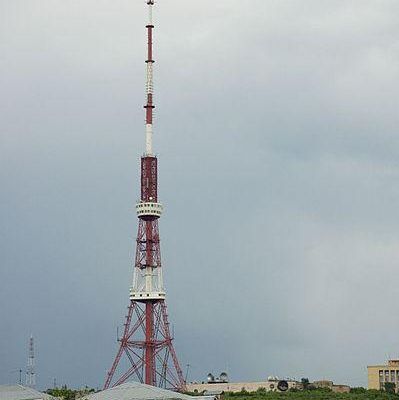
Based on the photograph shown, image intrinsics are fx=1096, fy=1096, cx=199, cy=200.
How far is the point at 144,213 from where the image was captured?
15800cm

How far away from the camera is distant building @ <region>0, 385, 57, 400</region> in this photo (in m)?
110

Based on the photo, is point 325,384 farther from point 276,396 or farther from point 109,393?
point 109,393

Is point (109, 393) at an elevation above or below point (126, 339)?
below

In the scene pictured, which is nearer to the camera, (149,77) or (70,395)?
(70,395)

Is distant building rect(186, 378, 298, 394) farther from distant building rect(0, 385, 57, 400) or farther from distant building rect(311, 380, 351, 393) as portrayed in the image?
distant building rect(0, 385, 57, 400)

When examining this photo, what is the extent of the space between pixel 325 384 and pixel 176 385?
34.4 m

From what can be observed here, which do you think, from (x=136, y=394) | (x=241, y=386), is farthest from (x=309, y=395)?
(x=136, y=394)

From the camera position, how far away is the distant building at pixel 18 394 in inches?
4318

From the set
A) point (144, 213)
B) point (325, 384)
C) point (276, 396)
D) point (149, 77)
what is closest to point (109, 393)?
point (276, 396)

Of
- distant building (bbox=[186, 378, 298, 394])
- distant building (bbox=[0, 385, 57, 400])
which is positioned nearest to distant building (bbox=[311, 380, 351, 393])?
distant building (bbox=[186, 378, 298, 394])

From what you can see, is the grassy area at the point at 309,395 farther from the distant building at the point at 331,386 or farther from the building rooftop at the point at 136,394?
the building rooftop at the point at 136,394

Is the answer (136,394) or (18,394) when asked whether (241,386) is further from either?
(136,394)

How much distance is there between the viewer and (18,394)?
11162cm

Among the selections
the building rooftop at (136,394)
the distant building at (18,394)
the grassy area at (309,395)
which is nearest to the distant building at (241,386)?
the grassy area at (309,395)
